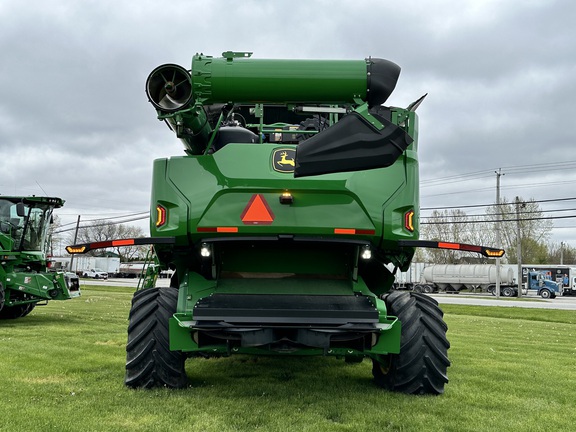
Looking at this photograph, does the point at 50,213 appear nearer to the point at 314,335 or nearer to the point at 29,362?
the point at 29,362

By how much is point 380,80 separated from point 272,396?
2.84 meters

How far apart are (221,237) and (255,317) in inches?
28.9

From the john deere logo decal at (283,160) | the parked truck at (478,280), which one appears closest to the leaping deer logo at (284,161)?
the john deere logo decal at (283,160)

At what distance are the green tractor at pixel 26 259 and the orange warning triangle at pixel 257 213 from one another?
29.6ft

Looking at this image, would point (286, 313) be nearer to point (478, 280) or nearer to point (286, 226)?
point (286, 226)

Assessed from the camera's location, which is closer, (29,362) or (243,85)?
(243,85)

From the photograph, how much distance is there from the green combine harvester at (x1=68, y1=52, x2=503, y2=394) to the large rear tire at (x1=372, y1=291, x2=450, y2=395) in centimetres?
1

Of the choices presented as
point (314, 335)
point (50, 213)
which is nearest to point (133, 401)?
point (314, 335)

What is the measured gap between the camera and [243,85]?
4051 mm

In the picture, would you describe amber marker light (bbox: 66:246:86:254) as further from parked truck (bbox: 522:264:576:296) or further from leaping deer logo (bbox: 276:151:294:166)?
parked truck (bbox: 522:264:576:296)

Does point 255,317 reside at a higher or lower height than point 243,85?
lower

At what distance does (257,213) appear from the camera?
4.50 meters

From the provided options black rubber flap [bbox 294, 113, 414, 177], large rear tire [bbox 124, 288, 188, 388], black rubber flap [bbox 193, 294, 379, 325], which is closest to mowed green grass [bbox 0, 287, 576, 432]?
large rear tire [bbox 124, 288, 188, 388]

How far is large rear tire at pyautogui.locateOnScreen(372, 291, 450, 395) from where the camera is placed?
15.6ft
